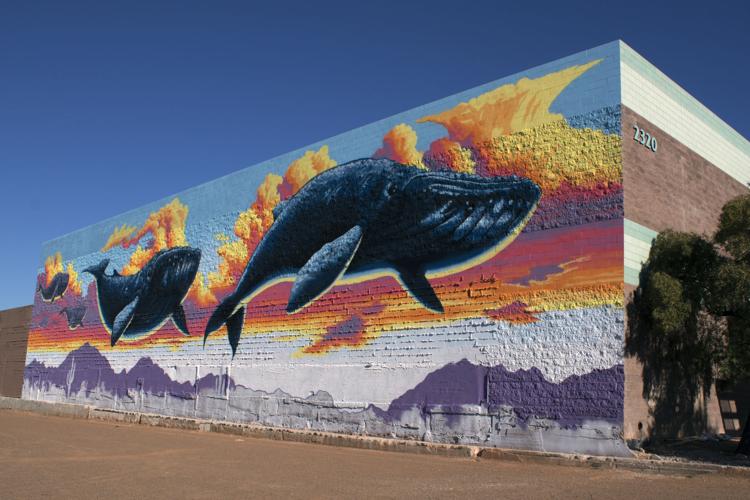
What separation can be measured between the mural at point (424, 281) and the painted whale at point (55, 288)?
7806mm

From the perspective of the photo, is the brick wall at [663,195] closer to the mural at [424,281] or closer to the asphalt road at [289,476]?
the mural at [424,281]

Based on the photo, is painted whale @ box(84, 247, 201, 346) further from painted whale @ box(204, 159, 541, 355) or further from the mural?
painted whale @ box(204, 159, 541, 355)

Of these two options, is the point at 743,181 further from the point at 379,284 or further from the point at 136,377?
the point at 136,377

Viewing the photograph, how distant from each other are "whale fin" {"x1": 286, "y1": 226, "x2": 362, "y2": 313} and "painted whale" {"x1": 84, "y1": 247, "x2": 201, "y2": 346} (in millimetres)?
5231

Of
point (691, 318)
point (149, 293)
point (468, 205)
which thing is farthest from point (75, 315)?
point (691, 318)

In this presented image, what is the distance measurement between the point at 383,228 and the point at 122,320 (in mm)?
12719

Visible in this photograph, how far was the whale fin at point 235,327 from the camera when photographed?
64.0ft

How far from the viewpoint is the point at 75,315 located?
2770cm

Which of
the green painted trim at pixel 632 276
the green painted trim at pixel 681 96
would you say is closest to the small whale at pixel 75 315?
the green painted trim at pixel 632 276

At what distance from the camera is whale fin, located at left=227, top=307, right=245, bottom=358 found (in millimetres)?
19500

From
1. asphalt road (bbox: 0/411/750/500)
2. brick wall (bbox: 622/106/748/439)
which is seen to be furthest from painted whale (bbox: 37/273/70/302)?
brick wall (bbox: 622/106/748/439)

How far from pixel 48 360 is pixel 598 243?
24006 millimetres

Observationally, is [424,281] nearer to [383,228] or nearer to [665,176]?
[383,228]

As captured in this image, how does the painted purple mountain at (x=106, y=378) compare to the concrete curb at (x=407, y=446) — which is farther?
the painted purple mountain at (x=106, y=378)
